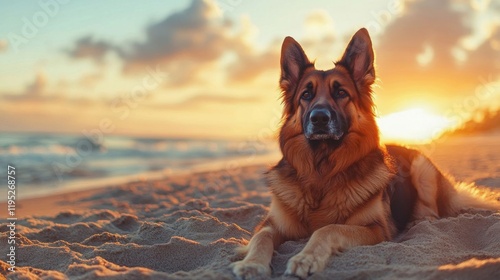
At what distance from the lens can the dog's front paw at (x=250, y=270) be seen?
2.98 meters

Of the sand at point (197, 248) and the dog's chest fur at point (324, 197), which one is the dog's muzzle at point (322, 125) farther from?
the sand at point (197, 248)

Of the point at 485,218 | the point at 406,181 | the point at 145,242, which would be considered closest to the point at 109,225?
the point at 145,242

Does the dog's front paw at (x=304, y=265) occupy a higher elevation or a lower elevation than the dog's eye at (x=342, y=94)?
lower

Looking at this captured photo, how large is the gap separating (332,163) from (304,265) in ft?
4.57

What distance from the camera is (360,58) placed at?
4621mm

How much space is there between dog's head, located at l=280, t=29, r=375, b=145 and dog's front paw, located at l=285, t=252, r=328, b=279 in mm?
1293

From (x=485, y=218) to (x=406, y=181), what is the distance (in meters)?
1.05

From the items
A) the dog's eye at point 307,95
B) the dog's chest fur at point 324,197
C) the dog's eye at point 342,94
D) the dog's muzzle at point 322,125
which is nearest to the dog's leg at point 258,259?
the dog's chest fur at point 324,197

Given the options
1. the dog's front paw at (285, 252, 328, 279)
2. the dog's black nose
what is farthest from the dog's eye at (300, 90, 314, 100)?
the dog's front paw at (285, 252, 328, 279)

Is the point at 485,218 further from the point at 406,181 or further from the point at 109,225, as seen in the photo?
the point at 109,225

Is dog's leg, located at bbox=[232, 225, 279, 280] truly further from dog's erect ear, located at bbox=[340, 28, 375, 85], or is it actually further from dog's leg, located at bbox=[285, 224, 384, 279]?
dog's erect ear, located at bbox=[340, 28, 375, 85]

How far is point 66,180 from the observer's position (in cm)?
1143

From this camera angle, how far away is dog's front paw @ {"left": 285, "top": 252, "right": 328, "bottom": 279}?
3.04 meters

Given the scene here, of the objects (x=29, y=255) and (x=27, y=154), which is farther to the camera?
(x=27, y=154)
